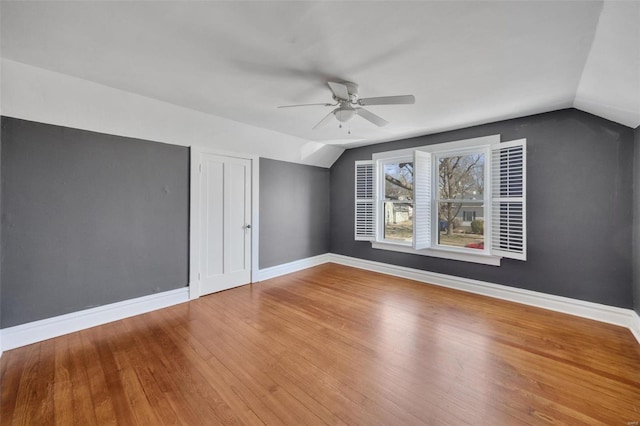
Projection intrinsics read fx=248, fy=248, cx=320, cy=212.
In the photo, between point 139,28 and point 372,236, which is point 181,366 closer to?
point 139,28

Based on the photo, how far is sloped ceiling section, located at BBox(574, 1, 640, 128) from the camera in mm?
1433

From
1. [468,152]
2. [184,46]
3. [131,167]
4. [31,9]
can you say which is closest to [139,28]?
[184,46]

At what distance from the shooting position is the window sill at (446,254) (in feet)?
11.8

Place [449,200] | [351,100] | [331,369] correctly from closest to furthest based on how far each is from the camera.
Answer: [331,369] < [351,100] < [449,200]

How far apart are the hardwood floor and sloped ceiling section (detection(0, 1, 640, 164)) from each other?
2.31 m

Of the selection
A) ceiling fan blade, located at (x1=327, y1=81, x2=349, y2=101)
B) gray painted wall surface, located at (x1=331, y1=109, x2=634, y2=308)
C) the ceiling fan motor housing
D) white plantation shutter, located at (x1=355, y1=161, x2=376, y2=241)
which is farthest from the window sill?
ceiling fan blade, located at (x1=327, y1=81, x2=349, y2=101)

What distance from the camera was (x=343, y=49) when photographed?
189 cm

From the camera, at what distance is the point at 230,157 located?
3.96 metres

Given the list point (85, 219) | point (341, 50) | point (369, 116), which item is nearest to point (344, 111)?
point (369, 116)

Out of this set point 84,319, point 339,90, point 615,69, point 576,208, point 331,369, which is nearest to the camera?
point 615,69

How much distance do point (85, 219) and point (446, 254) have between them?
4.87 metres

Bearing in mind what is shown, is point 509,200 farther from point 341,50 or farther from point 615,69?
point 341,50

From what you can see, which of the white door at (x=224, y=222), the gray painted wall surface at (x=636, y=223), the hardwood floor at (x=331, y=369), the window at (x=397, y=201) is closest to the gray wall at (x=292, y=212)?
the white door at (x=224, y=222)

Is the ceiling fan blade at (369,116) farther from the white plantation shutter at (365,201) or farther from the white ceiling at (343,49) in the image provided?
the white plantation shutter at (365,201)
